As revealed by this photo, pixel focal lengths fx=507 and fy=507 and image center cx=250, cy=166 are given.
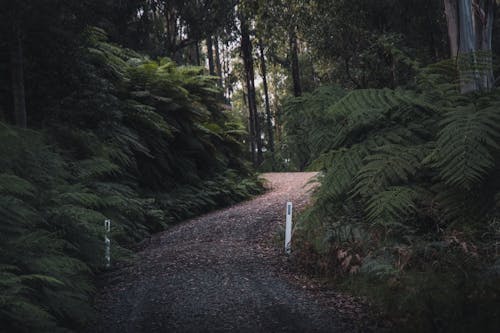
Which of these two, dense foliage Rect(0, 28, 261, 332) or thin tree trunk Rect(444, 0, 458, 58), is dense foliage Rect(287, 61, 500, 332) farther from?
dense foliage Rect(0, 28, 261, 332)

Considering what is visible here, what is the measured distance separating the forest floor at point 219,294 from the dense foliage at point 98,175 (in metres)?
0.42

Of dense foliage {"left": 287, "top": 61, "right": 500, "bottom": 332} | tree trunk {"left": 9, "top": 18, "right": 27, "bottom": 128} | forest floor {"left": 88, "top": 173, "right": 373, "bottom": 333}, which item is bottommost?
forest floor {"left": 88, "top": 173, "right": 373, "bottom": 333}

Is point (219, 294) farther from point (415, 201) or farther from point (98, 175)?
point (98, 175)

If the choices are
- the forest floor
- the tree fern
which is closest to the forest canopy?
the tree fern

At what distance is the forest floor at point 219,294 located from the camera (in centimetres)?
507

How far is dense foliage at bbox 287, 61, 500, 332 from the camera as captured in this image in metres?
4.90

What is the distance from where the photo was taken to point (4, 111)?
10.2 metres

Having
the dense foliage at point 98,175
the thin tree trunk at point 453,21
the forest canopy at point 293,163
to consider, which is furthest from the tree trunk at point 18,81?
the thin tree trunk at point 453,21

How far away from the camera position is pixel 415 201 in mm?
6488

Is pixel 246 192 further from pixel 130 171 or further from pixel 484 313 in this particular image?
pixel 484 313

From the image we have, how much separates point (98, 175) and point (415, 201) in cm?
613

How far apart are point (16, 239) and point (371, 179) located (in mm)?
3897

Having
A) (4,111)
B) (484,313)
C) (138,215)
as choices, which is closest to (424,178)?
(484,313)

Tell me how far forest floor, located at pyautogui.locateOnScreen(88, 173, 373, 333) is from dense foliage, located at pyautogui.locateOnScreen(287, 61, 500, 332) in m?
0.51
